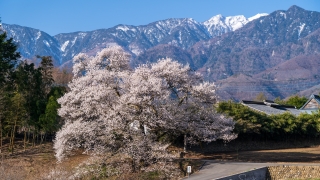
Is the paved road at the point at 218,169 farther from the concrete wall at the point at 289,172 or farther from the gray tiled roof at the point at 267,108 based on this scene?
the gray tiled roof at the point at 267,108

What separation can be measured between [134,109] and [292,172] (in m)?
9.59

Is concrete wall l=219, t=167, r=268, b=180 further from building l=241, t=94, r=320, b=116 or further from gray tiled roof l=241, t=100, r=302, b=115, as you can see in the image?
building l=241, t=94, r=320, b=116

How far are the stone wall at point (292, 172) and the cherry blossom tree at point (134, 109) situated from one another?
12.8 ft

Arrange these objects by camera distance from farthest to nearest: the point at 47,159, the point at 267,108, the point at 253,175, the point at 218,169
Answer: the point at 267,108 → the point at 47,159 → the point at 218,169 → the point at 253,175

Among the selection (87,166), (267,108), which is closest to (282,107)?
(267,108)

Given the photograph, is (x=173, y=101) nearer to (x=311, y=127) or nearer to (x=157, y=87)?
(x=157, y=87)

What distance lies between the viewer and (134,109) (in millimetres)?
23359

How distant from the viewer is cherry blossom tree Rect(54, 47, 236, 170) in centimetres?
2300

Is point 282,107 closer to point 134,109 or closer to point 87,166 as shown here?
point 134,109

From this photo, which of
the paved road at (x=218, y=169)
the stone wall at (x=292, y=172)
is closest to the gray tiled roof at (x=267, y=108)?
the paved road at (x=218, y=169)

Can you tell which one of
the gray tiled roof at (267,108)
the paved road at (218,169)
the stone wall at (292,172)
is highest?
the gray tiled roof at (267,108)

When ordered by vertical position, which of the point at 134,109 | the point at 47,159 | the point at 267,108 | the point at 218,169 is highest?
the point at 134,109

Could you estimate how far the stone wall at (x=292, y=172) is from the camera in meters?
23.4

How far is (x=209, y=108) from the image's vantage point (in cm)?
2694
